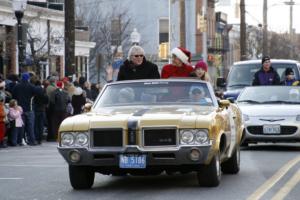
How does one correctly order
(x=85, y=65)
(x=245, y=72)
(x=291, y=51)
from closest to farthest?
1. (x=245, y=72)
2. (x=85, y=65)
3. (x=291, y=51)

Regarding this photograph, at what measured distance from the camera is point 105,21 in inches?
2496

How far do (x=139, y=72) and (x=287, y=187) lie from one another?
3736 millimetres

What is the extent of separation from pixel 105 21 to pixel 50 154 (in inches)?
1743

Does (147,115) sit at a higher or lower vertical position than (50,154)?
higher

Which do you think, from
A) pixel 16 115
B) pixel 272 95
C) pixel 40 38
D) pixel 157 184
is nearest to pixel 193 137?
pixel 157 184

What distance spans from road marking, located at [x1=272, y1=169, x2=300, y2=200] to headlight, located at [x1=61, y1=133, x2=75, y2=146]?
267 centimetres

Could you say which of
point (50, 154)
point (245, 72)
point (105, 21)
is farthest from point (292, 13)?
point (50, 154)

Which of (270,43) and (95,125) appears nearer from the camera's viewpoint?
(95,125)

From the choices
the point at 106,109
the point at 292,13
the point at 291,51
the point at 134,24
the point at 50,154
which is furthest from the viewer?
the point at 291,51

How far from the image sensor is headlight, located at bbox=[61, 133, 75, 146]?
39.5ft

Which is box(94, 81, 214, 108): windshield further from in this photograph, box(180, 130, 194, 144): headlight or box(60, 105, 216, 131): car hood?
box(180, 130, 194, 144): headlight

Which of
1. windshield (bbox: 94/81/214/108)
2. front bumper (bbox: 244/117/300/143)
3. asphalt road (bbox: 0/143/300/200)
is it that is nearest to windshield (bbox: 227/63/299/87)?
front bumper (bbox: 244/117/300/143)

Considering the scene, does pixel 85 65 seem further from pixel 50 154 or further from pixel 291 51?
pixel 291 51

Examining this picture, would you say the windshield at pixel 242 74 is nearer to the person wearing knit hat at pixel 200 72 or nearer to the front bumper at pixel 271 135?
the front bumper at pixel 271 135
